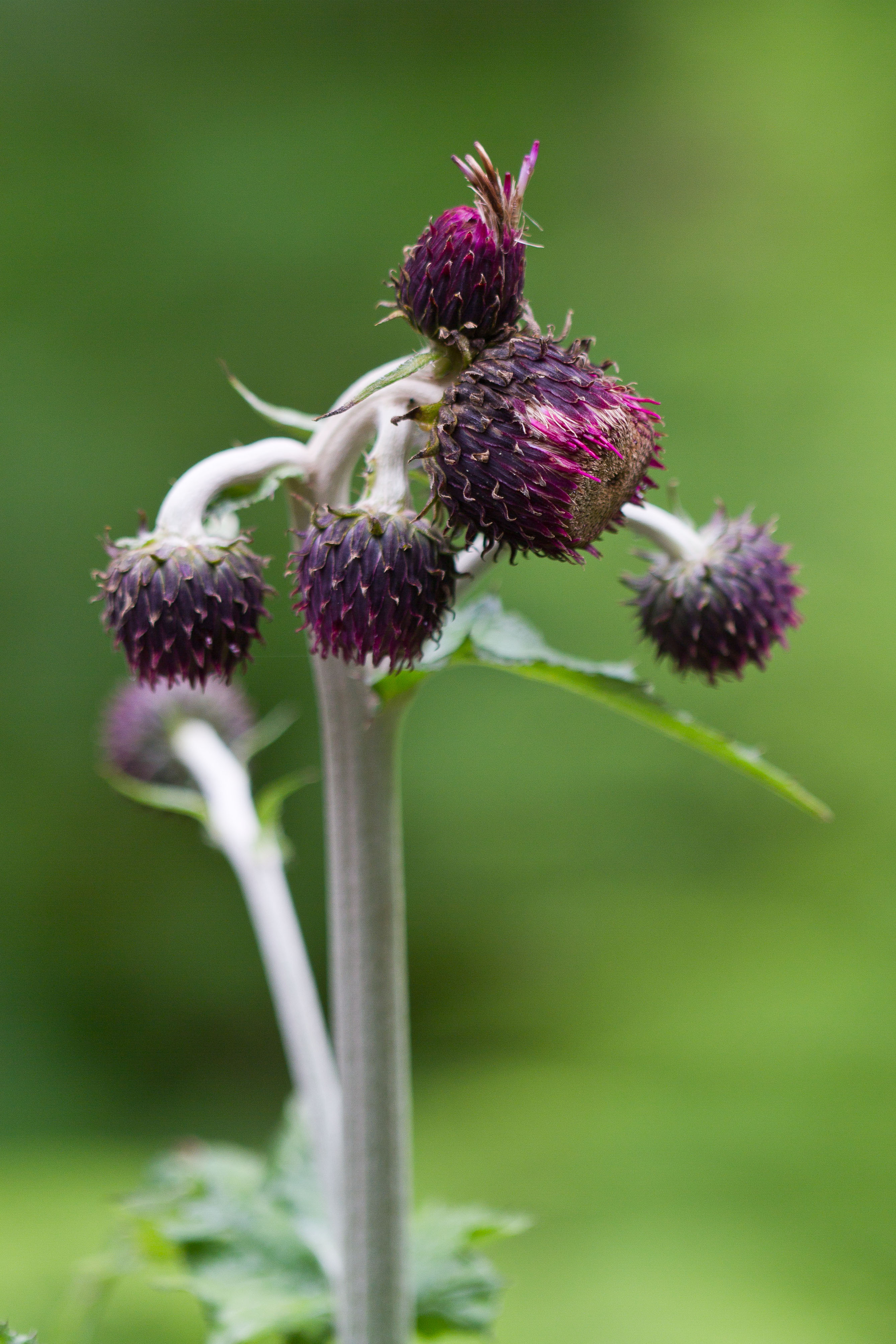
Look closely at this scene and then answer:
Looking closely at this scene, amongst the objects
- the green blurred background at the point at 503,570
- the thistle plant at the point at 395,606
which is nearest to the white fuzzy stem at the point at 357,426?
the thistle plant at the point at 395,606

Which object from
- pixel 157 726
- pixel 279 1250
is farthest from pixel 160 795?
pixel 279 1250

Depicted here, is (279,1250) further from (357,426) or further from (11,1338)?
(357,426)

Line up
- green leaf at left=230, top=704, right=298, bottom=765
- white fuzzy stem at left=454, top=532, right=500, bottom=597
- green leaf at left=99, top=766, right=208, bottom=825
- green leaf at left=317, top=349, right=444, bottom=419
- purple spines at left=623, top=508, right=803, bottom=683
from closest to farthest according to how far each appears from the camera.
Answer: green leaf at left=317, top=349, right=444, bottom=419 → white fuzzy stem at left=454, top=532, right=500, bottom=597 → purple spines at left=623, top=508, right=803, bottom=683 → green leaf at left=99, top=766, right=208, bottom=825 → green leaf at left=230, top=704, right=298, bottom=765

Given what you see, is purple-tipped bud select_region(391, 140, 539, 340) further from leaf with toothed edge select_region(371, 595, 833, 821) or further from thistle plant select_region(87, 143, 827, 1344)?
leaf with toothed edge select_region(371, 595, 833, 821)

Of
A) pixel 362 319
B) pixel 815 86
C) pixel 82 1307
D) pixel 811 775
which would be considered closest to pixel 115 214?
pixel 362 319

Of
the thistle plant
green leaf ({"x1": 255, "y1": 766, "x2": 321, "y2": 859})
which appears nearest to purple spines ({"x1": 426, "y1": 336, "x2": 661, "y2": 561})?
the thistle plant

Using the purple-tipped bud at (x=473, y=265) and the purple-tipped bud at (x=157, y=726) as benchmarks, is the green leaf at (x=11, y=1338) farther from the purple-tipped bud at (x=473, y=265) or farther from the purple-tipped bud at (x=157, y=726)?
the purple-tipped bud at (x=157, y=726)

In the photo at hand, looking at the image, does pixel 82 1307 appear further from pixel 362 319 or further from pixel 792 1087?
pixel 362 319
